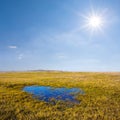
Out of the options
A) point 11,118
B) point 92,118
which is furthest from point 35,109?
point 92,118

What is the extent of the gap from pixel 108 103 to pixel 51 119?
11.4 meters

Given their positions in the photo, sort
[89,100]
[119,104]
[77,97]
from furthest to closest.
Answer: [77,97], [89,100], [119,104]

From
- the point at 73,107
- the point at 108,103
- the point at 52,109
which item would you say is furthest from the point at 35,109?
the point at 108,103

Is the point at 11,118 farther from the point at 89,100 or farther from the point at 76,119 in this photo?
the point at 89,100

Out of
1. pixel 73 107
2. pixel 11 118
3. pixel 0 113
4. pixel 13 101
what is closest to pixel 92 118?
pixel 73 107

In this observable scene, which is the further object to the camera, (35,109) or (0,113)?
(35,109)

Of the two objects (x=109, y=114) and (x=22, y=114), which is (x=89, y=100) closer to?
(x=109, y=114)

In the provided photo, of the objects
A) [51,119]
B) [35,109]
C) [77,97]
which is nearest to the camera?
[51,119]

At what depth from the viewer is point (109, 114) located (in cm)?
2223

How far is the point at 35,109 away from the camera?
23.8m

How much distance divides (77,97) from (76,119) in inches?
424

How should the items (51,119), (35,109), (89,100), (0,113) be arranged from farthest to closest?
(89,100), (35,109), (0,113), (51,119)

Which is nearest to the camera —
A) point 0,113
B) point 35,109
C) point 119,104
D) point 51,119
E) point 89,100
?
point 51,119

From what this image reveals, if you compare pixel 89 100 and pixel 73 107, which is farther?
pixel 89 100
